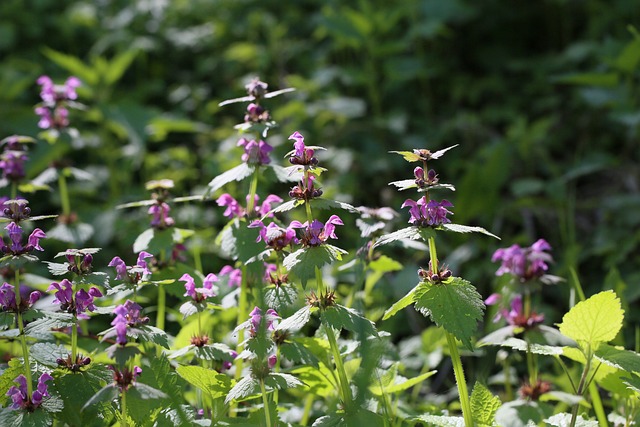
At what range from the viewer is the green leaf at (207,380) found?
1426mm

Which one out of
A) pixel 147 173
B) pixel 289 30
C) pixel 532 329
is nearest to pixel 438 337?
pixel 532 329

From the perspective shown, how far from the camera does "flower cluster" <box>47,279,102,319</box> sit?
4.71 ft

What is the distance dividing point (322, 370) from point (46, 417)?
24.6 inches

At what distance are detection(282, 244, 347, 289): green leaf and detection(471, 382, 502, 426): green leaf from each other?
423mm

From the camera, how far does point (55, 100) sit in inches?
89.6

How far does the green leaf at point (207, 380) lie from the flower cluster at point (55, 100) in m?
1.15

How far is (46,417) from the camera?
4.47ft

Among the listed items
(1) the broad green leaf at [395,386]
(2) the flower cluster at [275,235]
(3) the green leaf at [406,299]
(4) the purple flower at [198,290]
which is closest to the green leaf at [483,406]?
(1) the broad green leaf at [395,386]

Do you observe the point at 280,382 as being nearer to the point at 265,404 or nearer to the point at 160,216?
the point at 265,404

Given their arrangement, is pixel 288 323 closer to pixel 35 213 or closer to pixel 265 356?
pixel 265 356

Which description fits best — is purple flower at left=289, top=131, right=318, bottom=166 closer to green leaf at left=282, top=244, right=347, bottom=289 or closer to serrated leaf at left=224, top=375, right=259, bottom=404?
green leaf at left=282, top=244, right=347, bottom=289

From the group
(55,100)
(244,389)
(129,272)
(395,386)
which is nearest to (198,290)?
(129,272)

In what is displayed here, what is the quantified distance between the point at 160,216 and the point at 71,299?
41 cm

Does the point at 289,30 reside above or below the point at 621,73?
above
